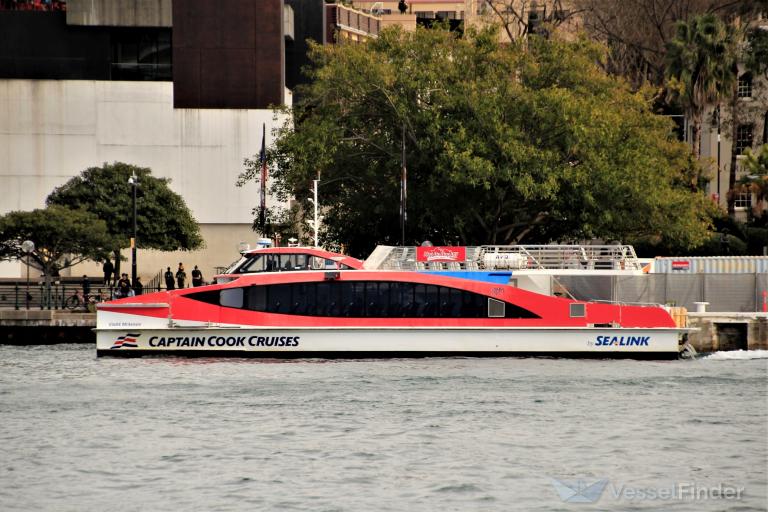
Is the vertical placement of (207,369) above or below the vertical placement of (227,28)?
below

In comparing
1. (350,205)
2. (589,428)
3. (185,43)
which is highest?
(185,43)

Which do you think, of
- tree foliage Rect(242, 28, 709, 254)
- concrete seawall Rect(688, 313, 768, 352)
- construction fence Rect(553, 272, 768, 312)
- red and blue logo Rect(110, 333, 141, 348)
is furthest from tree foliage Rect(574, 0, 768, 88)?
red and blue logo Rect(110, 333, 141, 348)

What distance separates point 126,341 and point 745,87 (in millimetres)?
63040

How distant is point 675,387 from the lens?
3866 centimetres

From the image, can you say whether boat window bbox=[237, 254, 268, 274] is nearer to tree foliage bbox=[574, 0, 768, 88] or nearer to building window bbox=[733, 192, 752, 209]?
building window bbox=[733, 192, 752, 209]

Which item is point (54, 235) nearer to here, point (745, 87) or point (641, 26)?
point (641, 26)

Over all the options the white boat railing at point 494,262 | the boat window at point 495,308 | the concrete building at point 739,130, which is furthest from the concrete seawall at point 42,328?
the concrete building at point 739,130

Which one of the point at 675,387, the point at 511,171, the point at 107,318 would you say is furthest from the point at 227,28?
the point at 675,387

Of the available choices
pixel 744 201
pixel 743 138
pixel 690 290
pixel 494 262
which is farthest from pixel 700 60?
pixel 494 262

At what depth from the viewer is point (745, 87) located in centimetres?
9681

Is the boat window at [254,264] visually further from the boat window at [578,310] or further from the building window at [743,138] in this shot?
the building window at [743,138]

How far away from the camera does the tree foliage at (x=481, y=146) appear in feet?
207

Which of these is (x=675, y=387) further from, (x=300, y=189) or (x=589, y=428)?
(x=300, y=189)

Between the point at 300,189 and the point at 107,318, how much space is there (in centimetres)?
2648
